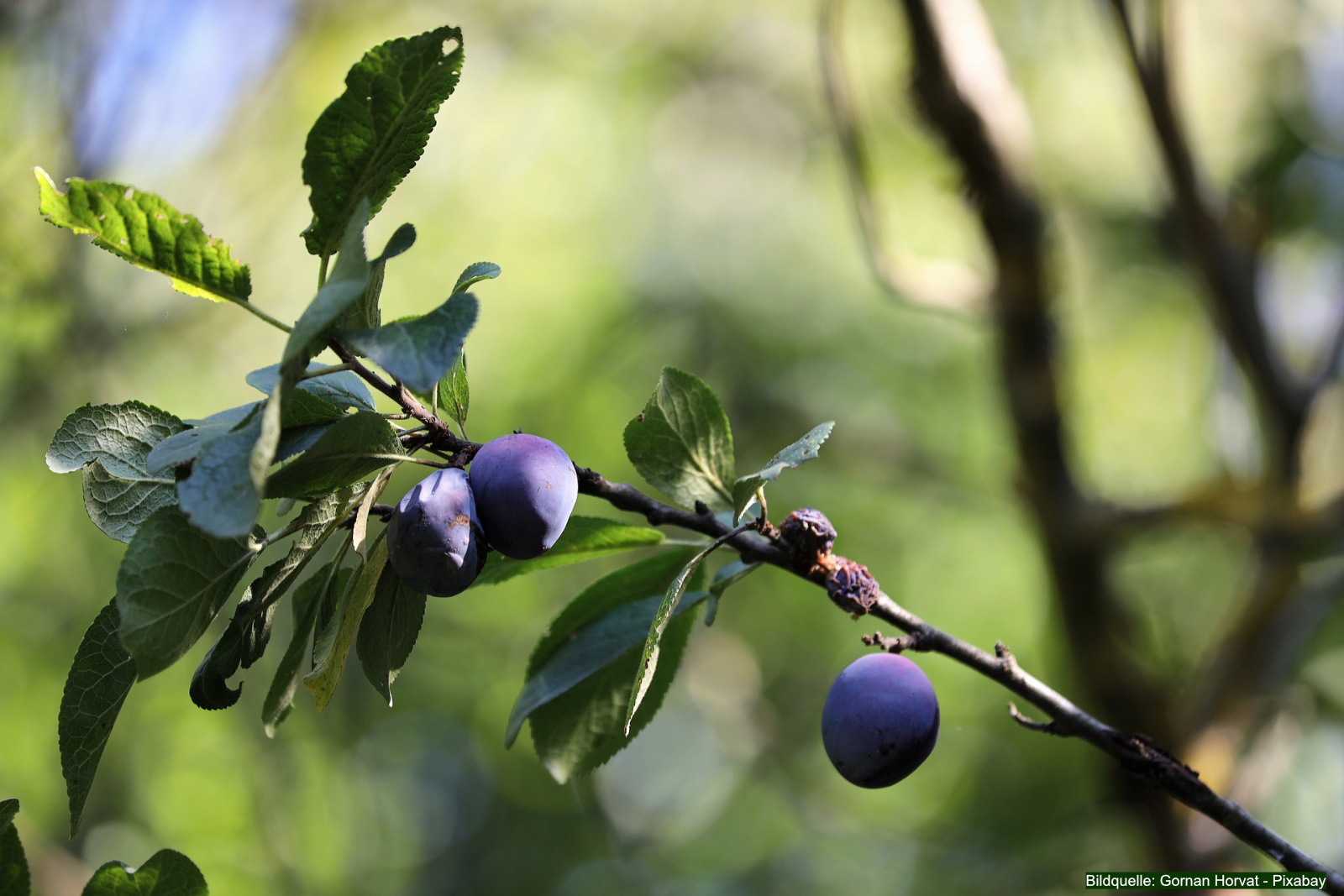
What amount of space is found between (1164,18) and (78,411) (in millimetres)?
2283

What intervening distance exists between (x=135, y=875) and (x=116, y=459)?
1.07 ft

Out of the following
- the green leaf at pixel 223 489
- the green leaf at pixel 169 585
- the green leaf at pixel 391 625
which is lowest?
the green leaf at pixel 391 625

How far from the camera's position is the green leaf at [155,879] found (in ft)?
2.34

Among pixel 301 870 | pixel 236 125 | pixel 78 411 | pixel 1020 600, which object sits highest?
pixel 78 411

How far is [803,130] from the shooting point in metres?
5.65

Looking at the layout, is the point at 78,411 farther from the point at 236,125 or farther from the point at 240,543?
the point at 236,125

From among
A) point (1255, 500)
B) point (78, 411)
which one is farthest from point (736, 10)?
point (78, 411)

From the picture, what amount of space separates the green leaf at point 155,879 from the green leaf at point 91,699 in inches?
3.5

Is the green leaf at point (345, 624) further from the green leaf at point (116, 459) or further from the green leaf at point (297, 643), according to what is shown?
the green leaf at point (116, 459)

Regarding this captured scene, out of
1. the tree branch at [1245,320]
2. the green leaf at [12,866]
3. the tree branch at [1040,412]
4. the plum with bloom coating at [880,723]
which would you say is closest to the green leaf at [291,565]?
the green leaf at [12,866]

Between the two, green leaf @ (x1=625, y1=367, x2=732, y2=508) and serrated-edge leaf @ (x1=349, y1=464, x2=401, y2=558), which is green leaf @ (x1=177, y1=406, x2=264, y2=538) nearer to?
serrated-edge leaf @ (x1=349, y1=464, x2=401, y2=558)

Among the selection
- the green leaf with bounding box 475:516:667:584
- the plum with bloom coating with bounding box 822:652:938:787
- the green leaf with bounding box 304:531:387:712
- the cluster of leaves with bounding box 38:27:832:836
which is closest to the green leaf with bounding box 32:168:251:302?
the cluster of leaves with bounding box 38:27:832:836

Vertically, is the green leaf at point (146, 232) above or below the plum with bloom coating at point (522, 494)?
above

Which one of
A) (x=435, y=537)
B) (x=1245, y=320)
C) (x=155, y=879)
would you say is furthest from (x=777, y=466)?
(x=1245, y=320)
